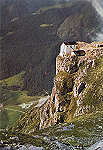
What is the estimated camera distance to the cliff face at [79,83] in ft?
305

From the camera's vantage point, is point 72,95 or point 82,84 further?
point 72,95

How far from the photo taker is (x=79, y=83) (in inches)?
4063

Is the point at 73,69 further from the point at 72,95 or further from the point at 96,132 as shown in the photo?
the point at 96,132

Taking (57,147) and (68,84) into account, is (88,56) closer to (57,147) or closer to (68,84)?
(68,84)

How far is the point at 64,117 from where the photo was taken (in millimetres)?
107500

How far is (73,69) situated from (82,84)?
16.4 metres

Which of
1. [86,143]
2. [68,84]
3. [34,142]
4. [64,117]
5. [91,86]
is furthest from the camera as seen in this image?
[68,84]

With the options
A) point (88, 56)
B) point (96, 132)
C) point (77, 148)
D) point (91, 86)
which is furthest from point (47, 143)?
point (88, 56)

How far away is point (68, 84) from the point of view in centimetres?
11469

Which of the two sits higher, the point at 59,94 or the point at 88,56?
the point at 88,56

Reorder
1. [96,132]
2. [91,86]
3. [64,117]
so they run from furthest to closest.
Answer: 1. [64,117]
2. [91,86]
3. [96,132]

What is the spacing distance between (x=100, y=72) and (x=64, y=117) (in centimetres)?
2493

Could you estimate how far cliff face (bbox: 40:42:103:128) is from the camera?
3655 inches

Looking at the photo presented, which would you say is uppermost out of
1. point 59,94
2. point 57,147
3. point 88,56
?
point 88,56
